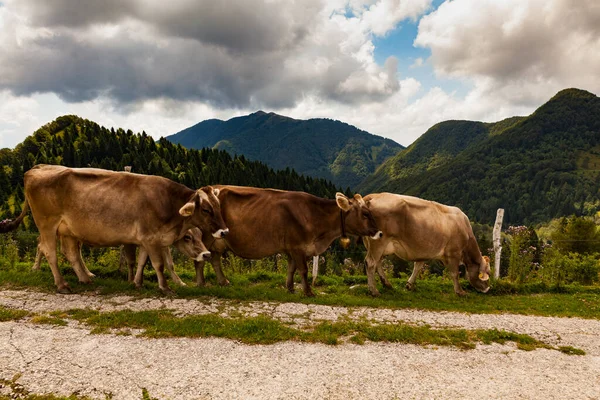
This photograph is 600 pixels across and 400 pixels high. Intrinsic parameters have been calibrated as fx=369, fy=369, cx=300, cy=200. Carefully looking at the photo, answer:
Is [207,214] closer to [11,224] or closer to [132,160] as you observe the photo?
[11,224]

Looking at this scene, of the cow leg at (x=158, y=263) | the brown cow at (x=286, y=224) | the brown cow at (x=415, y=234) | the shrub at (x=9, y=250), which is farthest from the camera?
the shrub at (x=9, y=250)

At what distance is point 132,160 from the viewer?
111188mm

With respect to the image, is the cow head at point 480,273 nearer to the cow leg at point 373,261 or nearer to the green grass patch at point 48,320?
the cow leg at point 373,261

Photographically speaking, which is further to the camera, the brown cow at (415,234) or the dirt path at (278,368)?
the brown cow at (415,234)

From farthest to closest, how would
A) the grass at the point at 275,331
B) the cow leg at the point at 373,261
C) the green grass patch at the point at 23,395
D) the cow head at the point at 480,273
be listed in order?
the cow head at the point at 480,273, the cow leg at the point at 373,261, the grass at the point at 275,331, the green grass patch at the point at 23,395

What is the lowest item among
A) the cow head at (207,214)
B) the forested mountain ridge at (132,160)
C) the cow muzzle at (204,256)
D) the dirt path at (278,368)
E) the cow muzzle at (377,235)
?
the dirt path at (278,368)

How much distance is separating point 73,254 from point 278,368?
7.24 meters

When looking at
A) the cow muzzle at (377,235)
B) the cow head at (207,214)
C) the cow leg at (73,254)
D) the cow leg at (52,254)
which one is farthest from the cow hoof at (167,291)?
the cow muzzle at (377,235)

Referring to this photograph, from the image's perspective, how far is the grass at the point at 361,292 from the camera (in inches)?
395

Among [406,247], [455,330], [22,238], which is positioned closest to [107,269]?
[22,238]

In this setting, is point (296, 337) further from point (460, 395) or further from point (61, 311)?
point (61, 311)

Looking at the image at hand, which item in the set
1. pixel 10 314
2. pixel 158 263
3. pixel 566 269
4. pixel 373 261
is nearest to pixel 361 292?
pixel 373 261

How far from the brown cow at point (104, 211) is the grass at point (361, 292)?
0.93m

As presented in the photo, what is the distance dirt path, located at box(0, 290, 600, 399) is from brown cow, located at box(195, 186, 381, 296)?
4004mm
